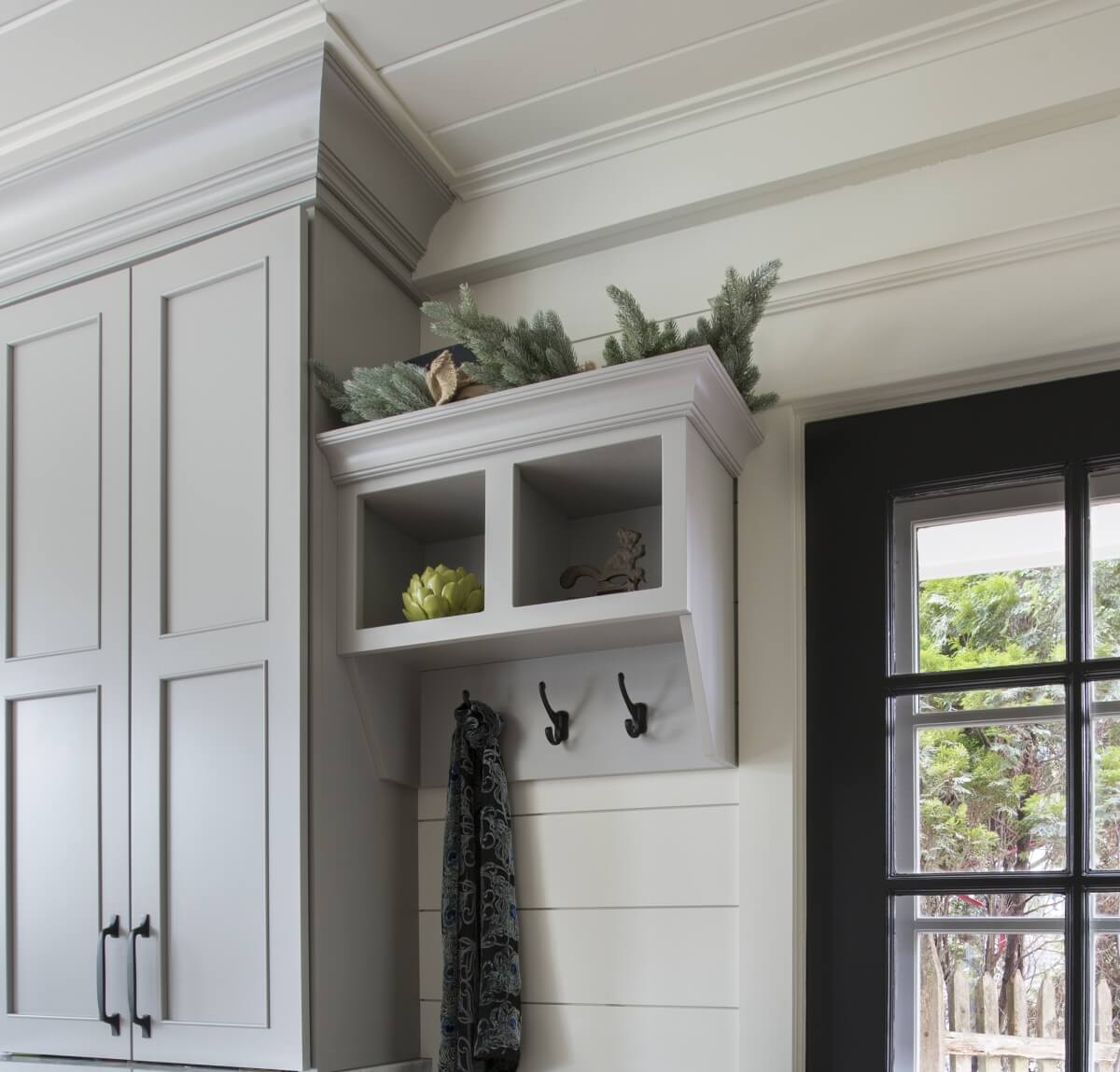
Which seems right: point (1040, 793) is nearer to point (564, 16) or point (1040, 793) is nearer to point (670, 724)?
point (670, 724)

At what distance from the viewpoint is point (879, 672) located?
1.78 m

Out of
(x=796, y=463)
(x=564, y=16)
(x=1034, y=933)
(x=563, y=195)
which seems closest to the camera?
(x=1034, y=933)

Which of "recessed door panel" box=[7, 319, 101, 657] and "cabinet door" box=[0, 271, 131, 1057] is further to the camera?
"recessed door panel" box=[7, 319, 101, 657]

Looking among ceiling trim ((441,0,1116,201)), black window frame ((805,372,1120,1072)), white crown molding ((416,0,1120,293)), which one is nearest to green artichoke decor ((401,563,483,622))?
black window frame ((805,372,1120,1072))

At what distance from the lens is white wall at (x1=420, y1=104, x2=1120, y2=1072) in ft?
5.64

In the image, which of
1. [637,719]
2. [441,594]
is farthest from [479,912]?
[441,594]

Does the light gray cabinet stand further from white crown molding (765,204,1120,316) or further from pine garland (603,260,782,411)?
white crown molding (765,204,1120,316)

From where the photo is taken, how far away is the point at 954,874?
5.55 feet

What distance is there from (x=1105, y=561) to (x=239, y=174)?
1397 millimetres

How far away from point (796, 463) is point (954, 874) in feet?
2.05

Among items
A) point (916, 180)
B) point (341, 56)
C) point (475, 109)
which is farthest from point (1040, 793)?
point (341, 56)

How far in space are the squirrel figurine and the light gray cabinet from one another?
1.29 ft

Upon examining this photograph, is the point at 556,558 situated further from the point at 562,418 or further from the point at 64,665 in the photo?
the point at 64,665

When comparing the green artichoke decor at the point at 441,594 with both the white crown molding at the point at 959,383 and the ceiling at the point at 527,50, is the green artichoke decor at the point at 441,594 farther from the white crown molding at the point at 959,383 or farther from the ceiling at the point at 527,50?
the ceiling at the point at 527,50
